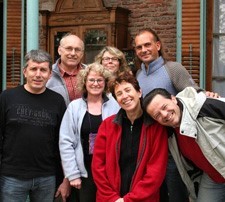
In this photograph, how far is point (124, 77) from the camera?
12.1 ft

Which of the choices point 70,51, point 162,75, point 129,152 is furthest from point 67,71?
point 129,152

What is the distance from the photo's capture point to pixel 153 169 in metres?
3.56

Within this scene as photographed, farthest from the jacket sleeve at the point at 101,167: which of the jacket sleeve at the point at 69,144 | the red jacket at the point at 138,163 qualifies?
the jacket sleeve at the point at 69,144

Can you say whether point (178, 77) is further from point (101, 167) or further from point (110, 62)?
point (101, 167)

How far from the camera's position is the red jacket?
140 inches

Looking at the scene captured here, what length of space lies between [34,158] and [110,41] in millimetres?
4254

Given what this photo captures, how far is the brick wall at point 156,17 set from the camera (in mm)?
7688

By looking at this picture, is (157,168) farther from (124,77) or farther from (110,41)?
(110,41)

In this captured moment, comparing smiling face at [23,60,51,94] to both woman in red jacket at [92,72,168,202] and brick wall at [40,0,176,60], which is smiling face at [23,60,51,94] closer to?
woman in red jacket at [92,72,168,202]

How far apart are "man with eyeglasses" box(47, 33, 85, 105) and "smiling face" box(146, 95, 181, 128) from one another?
41.2 inches

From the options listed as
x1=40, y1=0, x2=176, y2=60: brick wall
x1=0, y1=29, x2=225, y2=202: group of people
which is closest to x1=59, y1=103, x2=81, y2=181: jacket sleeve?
x1=0, y1=29, x2=225, y2=202: group of people

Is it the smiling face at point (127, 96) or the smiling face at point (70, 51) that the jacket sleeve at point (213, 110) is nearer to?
the smiling face at point (127, 96)

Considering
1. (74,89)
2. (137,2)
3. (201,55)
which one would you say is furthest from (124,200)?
(137,2)

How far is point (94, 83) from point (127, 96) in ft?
1.52
